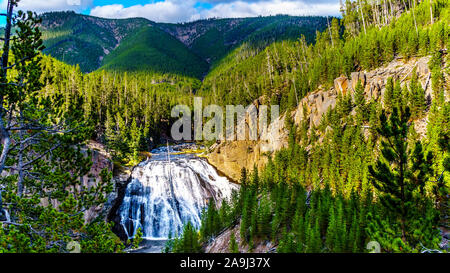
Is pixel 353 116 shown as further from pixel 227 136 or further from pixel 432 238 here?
pixel 432 238

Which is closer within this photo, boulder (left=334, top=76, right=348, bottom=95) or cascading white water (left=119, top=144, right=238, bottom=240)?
cascading white water (left=119, top=144, right=238, bottom=240)

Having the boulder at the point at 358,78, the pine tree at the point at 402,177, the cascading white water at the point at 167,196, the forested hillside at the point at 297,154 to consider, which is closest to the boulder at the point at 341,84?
the forested hillside at the point at 297,154

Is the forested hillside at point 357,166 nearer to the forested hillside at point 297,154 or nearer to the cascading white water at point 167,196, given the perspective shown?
the forested hillside at point 297,154

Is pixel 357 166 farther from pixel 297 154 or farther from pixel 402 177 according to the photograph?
pixel 402 177

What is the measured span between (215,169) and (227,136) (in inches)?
612

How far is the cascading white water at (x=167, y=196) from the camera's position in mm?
38688

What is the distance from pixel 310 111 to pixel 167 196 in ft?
124

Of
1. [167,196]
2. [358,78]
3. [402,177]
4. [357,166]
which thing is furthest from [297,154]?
[402,177]

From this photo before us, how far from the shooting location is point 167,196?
142 feet

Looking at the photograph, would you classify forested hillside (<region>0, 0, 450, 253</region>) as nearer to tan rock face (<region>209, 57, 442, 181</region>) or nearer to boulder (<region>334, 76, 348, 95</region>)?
boulder (<region>334, 76, 348, 95</region>)

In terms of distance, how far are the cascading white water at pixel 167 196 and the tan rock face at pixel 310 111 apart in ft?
30.6

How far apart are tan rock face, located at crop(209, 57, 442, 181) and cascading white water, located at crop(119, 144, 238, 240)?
9.33 m

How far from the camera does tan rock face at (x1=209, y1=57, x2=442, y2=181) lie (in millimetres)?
46041

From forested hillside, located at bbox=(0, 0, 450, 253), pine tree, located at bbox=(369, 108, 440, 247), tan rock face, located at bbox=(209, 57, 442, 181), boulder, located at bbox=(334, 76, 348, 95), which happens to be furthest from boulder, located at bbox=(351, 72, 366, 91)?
pine tree, located at bbox=(369, 108, 440, 247)
